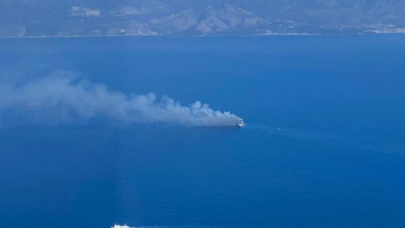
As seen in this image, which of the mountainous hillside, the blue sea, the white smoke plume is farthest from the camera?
the mountainous hillside

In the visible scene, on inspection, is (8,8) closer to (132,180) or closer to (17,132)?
(17,132)

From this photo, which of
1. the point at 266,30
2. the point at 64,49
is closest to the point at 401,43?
the point at 266,30

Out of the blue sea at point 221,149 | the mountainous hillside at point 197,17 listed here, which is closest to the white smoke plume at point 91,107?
the blue sea at point 221,149

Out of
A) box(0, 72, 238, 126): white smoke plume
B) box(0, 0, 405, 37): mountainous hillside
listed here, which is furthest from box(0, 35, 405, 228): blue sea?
box(0, 0, 405, 37): mountainous hillside

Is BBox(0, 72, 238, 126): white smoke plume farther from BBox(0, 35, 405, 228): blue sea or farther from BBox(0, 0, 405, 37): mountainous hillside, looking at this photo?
BBox(0, 0, 405, 37): mountainous hillside

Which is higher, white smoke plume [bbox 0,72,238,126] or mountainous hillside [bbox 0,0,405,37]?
mountainous hillside [bbox 0,0,405,37]

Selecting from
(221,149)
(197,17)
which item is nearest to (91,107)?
(221,149)

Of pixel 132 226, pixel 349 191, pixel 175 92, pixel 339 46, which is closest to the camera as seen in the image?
pixel 132 226
